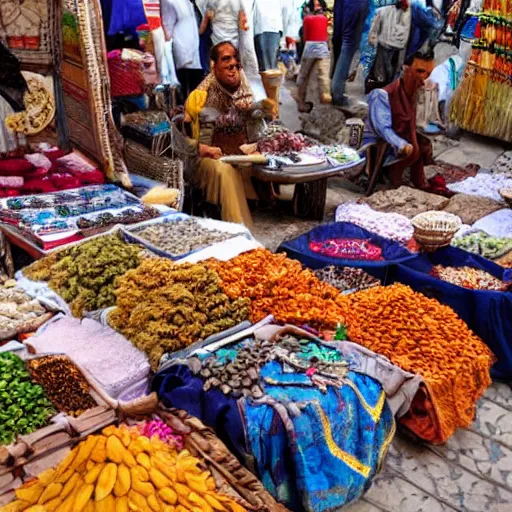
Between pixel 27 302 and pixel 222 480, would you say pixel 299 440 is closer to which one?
pixel 222 480

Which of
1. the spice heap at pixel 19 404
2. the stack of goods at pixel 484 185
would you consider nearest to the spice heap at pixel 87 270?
the spice heap at pixel 19 404

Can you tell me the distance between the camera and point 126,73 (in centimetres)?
505

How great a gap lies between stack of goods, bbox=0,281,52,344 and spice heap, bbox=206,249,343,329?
3.07ft

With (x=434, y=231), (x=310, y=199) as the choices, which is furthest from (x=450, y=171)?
(x=434, y=231)

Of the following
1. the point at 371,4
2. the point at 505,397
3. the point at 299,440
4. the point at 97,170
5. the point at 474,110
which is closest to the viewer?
the point at 299,440

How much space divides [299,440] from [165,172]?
9.90 ft

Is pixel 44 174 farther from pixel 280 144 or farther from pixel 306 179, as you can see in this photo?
pixel 306 179

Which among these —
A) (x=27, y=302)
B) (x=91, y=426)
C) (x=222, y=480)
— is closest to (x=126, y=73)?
(x=27, y=302)

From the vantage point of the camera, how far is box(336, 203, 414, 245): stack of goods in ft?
16.1

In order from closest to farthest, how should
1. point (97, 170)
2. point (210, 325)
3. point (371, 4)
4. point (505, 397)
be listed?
point (210, 325) → point (505, 397) → point (97, 170) → point (371, 4)

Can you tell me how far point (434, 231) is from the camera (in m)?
4.27

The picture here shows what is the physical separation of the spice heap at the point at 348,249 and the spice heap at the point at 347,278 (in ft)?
0.68

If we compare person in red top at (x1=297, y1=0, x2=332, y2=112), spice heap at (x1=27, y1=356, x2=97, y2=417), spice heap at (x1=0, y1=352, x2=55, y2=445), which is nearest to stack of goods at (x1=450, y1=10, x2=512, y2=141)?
person in red top at (x1=297, y1=0, x2=332, y2=112)

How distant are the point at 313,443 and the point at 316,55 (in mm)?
6691
